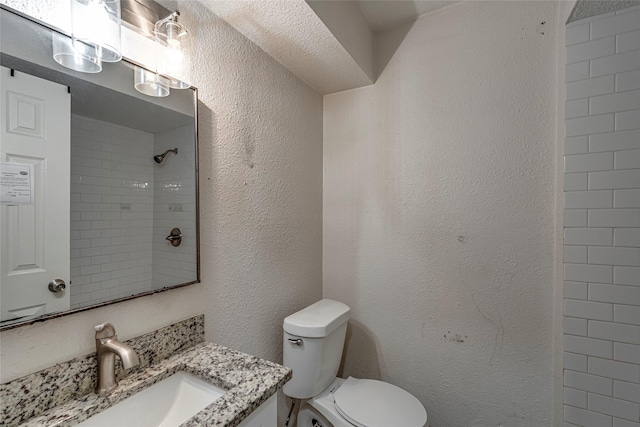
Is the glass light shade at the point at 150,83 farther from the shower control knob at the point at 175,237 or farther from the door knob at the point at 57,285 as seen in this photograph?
the door knob at the point at 57,285

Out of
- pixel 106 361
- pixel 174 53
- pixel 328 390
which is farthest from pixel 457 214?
pixel 106 361

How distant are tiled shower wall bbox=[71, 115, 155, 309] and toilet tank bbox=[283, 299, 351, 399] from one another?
0.67m

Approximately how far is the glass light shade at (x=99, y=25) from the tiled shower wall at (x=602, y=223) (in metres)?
1.66

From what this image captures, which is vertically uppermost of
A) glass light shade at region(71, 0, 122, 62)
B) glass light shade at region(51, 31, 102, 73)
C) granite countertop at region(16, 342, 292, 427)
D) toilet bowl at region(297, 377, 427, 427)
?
glass light shade at region(71, 0, 122, 62)

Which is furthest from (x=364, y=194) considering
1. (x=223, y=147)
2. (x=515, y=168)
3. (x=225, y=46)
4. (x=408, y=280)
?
(x=225, y=46)

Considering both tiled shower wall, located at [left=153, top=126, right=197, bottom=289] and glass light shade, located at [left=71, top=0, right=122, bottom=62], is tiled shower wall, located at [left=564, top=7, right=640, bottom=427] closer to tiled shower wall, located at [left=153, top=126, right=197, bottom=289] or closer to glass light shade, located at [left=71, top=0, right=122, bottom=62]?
tiled shower wall, located at [left=153, top=126, right=197, bottom=289]

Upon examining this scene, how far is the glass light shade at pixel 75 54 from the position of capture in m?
0.71

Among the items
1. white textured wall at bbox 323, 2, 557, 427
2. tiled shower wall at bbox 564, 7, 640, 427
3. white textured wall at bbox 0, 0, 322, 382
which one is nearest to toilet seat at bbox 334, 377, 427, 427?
white textured wall at bbox 323, 2, 557, 427

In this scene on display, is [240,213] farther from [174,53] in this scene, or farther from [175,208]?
[174,53]

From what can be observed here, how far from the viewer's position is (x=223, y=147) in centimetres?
117

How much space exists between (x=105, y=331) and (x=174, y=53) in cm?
87

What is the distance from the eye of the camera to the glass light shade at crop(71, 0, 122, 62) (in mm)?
701

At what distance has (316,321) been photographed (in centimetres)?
134

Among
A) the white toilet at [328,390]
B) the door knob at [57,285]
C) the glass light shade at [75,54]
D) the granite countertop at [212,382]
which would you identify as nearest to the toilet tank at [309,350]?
the white toilet at [328,390]
